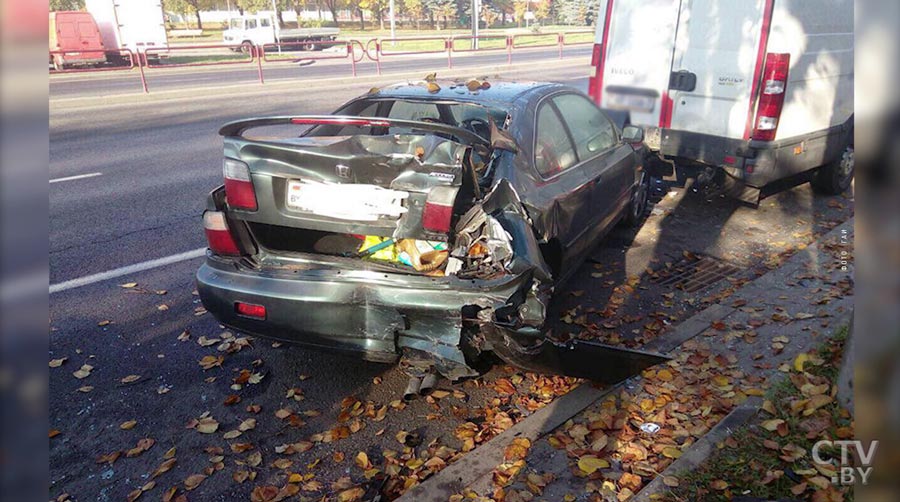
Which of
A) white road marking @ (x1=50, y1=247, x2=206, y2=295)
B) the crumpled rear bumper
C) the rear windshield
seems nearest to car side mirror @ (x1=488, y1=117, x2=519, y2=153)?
the rear windshield

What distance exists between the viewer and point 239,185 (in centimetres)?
345

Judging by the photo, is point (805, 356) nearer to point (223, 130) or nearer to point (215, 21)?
point (223, 130)

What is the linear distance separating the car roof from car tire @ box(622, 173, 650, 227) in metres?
1.71

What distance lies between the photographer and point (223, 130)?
3656mm

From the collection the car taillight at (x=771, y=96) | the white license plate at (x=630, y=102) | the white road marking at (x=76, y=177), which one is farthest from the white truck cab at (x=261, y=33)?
the car taillight at (x=771, y=96)

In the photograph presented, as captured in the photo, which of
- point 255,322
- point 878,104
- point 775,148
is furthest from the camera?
point 775,148

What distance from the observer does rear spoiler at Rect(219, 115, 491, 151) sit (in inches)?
133

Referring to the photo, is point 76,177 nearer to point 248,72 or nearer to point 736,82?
point 736,82

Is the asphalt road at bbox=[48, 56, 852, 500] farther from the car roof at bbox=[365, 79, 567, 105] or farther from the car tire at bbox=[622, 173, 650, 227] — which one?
the car roof at bbox=[365, 79, 567, 105]

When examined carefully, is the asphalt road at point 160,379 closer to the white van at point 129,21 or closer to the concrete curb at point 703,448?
the concrete curb at point 703,448

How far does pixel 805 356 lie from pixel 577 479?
5.55ft

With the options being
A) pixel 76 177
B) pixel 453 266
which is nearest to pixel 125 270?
pixel 453 266

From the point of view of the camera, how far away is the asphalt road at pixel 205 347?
318cm

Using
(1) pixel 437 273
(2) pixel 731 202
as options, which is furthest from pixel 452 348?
(2) pixel 731 202
